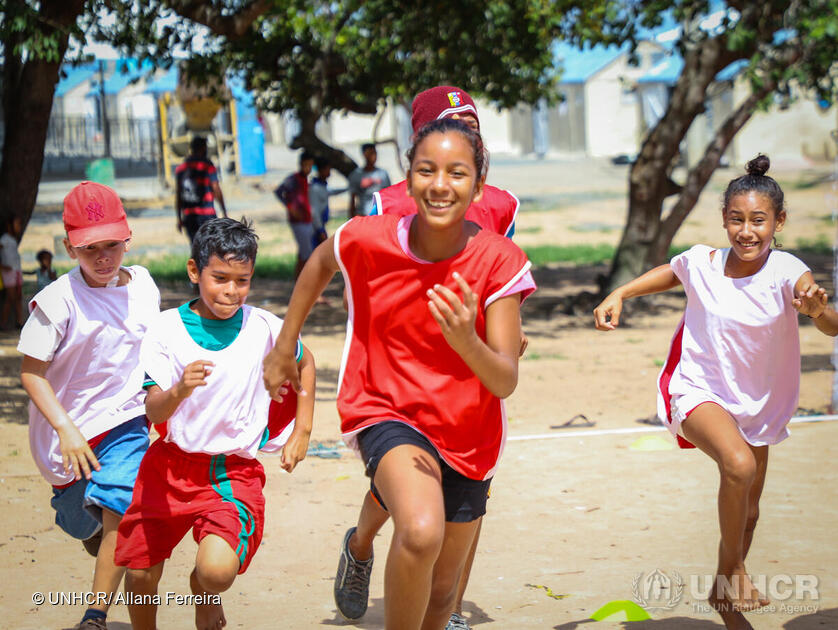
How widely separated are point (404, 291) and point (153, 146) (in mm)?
30213

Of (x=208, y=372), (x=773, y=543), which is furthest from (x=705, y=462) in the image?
(x=208, y=372)

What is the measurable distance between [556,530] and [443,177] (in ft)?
8.84

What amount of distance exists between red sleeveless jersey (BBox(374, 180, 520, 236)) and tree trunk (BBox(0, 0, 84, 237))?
706cm

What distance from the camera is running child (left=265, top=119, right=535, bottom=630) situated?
3.25 m

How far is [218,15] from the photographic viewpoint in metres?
10.7

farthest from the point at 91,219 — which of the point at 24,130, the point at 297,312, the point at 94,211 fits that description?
the point at 24,130

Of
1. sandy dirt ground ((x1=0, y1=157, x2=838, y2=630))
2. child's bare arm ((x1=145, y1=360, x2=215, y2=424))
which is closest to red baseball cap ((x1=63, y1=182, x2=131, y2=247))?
child's bare arm ((x1=145, y1=360, x2=215, y2=424))

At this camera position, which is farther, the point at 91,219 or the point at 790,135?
the point at 790,135

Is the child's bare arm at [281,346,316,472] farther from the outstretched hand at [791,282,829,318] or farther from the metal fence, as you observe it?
the metal fence

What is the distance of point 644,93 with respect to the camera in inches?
1737

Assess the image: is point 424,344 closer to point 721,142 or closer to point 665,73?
point 721,142

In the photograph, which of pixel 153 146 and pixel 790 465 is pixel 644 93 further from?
pixel 790 465

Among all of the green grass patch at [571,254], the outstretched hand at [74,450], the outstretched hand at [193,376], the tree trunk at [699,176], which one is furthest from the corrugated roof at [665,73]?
the outstretched hand at [193,376]

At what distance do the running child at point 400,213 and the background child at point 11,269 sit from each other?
8.22 meters
